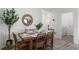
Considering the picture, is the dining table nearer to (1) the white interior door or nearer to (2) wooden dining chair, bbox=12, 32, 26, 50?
(2) wooden dining chair, bbox=12, 32, 26, 50

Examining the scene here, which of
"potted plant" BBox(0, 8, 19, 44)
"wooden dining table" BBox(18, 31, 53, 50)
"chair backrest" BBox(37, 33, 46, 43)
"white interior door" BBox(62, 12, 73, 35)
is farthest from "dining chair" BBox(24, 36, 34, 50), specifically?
"white interior door" BBox(62, 12, 73, 35)

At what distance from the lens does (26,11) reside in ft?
6.24

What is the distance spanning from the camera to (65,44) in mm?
1923

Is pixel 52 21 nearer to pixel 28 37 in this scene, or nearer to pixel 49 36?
pixel 49 36

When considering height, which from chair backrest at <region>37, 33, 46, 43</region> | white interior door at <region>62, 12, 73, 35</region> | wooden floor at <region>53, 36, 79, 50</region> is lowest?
wooden floor at <region>53, 36, 79, 50</region>

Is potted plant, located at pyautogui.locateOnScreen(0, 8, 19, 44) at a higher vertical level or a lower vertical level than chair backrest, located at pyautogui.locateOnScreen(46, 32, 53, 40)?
higher

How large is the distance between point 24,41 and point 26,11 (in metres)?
0.48

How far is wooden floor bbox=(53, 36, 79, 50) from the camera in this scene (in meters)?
1.91

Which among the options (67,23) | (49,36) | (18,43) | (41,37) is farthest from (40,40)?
(67,23)
